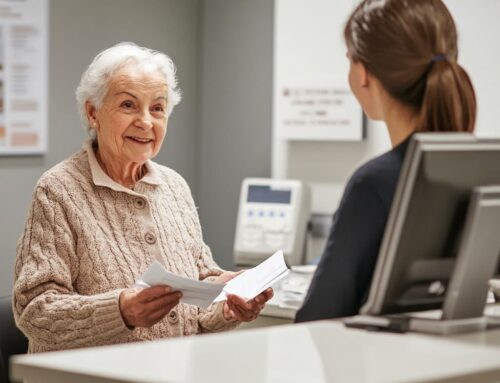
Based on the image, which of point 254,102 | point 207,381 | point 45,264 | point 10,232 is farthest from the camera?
point 254,102

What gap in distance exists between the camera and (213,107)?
468 cm

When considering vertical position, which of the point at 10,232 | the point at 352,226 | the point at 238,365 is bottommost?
the point at 10,232

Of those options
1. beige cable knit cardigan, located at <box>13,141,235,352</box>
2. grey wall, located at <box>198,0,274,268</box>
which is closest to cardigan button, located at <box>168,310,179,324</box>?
beige cable knit cardigan, located at <box>13,141,235,352</box>

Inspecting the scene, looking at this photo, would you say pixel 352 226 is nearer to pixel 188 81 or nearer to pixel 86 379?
pixel 86 379

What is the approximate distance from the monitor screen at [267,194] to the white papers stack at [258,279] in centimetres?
171

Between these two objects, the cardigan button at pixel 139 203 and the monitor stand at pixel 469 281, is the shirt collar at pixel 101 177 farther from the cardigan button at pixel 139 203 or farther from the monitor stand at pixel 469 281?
the monitor stand at pixel 469 281

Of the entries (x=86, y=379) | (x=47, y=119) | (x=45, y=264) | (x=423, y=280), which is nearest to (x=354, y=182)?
(x=423, y=280)

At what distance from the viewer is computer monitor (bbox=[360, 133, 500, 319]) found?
1.53 meters

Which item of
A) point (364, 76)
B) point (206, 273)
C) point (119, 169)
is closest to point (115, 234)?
point (119, 169)

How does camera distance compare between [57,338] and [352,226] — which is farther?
[57,338]

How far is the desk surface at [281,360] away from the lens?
121cm

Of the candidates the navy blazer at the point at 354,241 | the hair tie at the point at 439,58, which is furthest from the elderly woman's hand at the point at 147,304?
the hair tie at the point at 439,58

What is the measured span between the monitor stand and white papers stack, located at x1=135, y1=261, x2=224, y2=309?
22.1 inches

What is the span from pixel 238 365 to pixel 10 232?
2.93m
